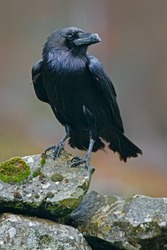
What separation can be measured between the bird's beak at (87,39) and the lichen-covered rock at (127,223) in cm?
124

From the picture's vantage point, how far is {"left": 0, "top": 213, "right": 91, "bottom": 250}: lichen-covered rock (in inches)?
175

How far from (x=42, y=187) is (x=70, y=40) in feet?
4.33

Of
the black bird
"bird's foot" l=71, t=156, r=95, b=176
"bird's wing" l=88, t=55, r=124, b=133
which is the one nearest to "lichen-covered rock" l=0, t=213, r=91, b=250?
"bird's foot" l=71, t=156, r=95, b=176

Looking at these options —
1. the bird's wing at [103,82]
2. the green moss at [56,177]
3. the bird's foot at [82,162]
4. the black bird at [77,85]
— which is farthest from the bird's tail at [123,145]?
the green moss at [56,177]

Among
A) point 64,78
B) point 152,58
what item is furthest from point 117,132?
point 152,58

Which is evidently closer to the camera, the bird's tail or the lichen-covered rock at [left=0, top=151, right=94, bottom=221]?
Result: the lichen-covered rock at [left=0, top=151, right=94, bottom=221]

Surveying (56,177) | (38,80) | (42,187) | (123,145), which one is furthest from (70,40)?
(42,187)

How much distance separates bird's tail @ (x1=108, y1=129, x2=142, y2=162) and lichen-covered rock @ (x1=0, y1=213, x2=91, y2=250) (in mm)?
1452

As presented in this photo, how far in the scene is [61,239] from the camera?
4.49 metres

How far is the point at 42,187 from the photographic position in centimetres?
476

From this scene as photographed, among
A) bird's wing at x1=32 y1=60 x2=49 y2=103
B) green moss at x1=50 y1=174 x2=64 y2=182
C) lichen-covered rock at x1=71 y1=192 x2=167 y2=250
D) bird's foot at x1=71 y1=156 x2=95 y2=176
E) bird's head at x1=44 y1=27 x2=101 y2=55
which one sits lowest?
lichen-covered rock at x1=71 y1=192 x2=167 y2=250

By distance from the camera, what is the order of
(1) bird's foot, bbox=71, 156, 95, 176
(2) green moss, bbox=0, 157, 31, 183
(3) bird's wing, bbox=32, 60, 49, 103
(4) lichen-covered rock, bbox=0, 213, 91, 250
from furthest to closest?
1. (3) bird's wing, bbox=32, 60, 49, 103
2. (1) bird's foot, bbox=71, 156, 95, 176
3. (2) green moss, bbox=0, 157, 31, 183
4. (4) lichen-covered rock, bbox=0, 213, 91, 250

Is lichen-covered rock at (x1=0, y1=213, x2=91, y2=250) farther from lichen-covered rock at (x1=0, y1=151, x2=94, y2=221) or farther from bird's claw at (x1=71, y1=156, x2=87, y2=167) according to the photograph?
bird's claw at (x1=71, y1=156, x2=87, y2=167)

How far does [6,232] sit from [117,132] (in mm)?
1685
